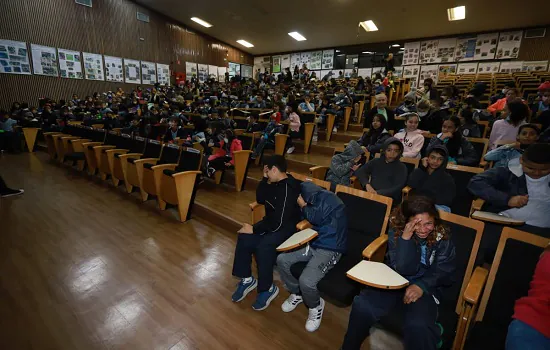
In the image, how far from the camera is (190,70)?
44.8ft

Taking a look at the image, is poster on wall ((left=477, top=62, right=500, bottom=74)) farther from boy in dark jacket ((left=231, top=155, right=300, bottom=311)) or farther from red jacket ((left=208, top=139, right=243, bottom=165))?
boy in dark jacket ((left=231, top=155, right=300, bottom=311))

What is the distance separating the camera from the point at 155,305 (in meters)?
2.02

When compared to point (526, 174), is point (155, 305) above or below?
below

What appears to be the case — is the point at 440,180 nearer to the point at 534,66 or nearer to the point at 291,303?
the point at 291,303

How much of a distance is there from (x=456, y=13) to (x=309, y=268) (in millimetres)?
10487

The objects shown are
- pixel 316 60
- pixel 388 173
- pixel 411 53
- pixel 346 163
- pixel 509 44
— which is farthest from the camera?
pixel 316 60

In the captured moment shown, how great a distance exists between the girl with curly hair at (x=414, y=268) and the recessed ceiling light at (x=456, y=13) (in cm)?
980

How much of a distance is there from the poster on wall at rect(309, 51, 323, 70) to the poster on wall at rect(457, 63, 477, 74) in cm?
639

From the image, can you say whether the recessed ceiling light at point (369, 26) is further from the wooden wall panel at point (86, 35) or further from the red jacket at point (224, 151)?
the red jacket at point (224, 151)

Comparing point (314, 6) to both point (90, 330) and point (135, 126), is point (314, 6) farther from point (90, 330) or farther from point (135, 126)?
point (90, 330)

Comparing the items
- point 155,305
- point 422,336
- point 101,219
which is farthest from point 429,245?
point 101,219

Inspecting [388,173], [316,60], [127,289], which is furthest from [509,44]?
[127,289]

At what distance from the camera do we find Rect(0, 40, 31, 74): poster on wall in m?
7.89

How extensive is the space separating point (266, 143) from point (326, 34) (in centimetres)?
954
